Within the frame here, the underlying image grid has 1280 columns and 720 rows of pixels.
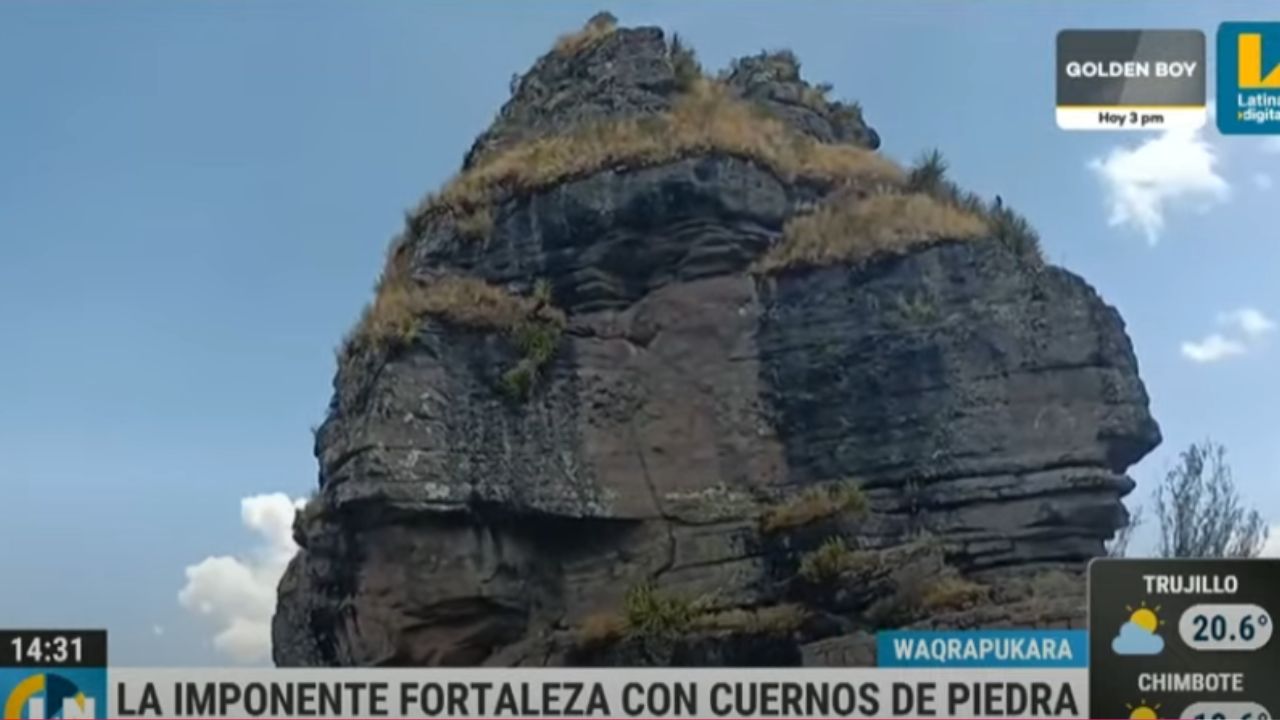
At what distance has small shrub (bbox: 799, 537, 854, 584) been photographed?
3814mm

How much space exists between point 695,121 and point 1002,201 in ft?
2.58

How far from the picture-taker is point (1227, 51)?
384 centimetres

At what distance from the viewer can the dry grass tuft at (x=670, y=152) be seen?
3.95 m

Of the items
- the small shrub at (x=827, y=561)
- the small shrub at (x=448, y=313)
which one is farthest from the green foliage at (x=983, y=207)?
the small shrub at (x=448, y=313)

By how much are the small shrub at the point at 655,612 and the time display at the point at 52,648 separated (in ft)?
4.29

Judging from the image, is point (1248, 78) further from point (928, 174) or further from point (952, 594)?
point (952, 594)

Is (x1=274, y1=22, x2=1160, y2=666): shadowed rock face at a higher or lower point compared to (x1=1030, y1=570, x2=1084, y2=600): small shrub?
higher

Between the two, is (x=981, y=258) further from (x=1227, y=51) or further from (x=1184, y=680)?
(x=1184, y=680)

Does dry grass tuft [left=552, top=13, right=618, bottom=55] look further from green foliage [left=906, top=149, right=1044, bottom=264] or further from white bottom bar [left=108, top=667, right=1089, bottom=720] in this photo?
white bottom bar [left=108, top=667, right=1089, bottom=720]

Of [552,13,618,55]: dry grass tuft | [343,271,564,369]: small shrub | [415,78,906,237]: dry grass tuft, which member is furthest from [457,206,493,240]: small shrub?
[552,13,618,55]: dry grass tuft

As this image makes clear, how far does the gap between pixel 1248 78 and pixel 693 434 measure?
62.4 inches

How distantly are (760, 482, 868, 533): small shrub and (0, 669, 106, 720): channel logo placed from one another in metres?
1.70

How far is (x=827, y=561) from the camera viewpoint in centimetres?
381

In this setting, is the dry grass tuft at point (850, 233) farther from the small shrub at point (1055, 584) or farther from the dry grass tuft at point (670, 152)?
the small shrub at point (1055, 584)
